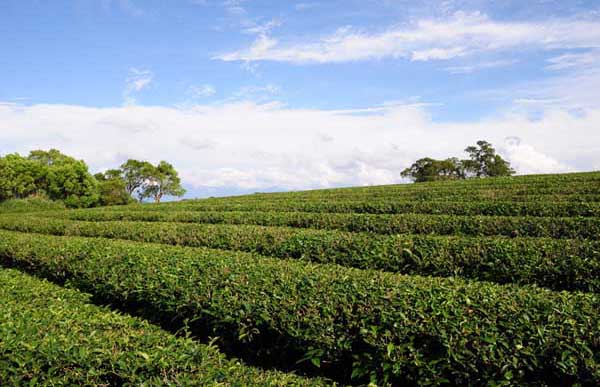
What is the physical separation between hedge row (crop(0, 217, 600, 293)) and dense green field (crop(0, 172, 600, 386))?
0.03 metres

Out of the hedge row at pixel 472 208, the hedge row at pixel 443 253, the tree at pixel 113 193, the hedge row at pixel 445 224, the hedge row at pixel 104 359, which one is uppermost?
the tree at pixel 113 193

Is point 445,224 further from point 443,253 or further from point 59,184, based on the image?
point 59,184

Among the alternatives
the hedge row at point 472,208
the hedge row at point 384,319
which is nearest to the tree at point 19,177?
the hedge row at point 472,208

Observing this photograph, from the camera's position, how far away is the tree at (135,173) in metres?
48.9

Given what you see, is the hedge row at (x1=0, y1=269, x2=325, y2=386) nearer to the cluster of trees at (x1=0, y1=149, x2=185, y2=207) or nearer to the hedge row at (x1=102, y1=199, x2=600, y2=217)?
the hedge row at (x1=102, y1=199, x2=600, y2=217)

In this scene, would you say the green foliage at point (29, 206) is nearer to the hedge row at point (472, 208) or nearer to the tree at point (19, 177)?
the tree at point (19, 177)

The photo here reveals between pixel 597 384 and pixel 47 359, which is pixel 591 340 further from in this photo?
pixel 47 359

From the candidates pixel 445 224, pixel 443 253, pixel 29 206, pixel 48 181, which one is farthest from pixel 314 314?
pixel 48 181

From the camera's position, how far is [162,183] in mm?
49656

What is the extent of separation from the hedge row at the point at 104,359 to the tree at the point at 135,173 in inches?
1834

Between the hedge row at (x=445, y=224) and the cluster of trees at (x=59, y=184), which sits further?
the cluster of trees at (x=59, y=184)

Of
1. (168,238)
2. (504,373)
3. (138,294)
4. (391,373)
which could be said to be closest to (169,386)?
(391,373)

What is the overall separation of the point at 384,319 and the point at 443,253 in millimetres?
3834

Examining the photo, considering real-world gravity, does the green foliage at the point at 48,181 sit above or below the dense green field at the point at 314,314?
above
